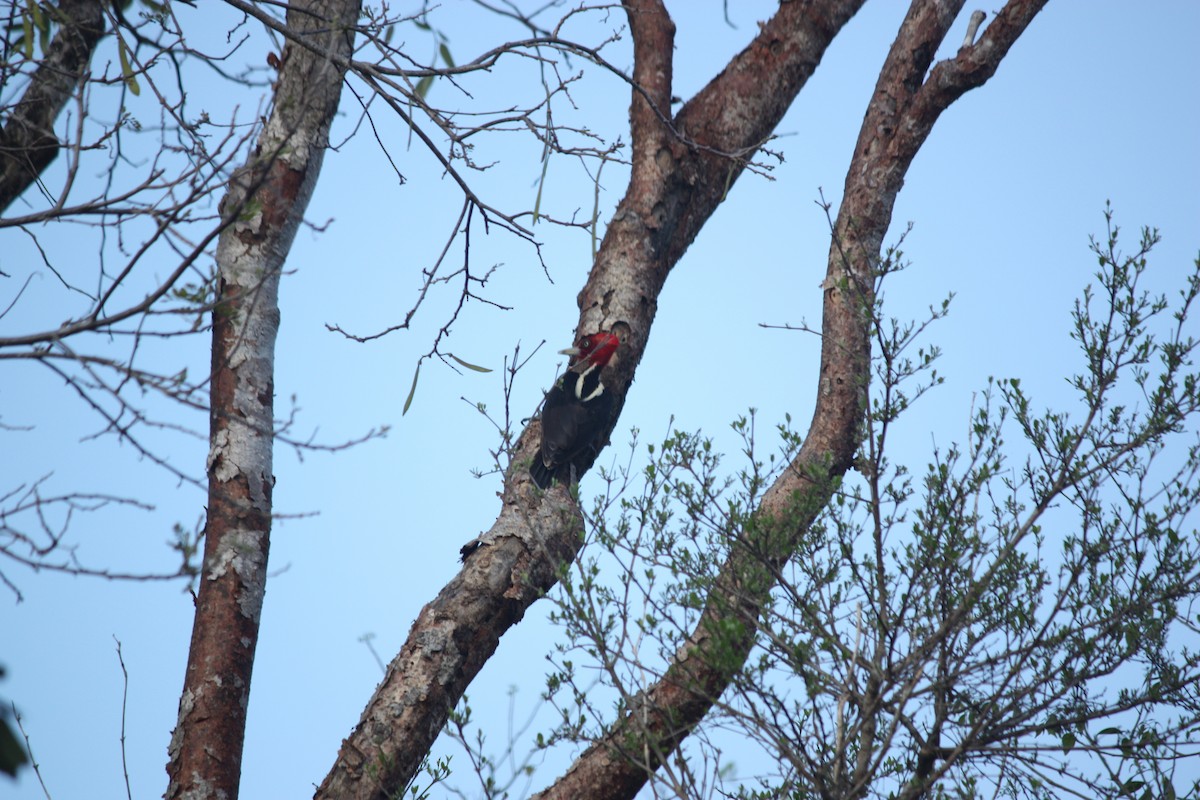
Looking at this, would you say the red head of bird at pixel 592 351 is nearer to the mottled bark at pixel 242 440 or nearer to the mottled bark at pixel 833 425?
the mottled bark at pixel 833 425

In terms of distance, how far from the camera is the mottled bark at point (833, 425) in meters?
2.94

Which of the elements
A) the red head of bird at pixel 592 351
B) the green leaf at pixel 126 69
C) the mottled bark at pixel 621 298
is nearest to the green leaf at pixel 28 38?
the green leaf at pixel 126 69

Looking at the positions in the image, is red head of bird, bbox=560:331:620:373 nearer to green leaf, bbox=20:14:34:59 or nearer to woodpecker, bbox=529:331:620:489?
woodpecker, bbox=529:331:620:489

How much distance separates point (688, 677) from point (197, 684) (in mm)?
1416

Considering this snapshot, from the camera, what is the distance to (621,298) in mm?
4391

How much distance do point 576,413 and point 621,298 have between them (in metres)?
0.54

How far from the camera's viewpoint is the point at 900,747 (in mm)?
2797

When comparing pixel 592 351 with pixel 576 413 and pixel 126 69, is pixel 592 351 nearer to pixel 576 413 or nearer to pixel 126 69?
pixel 576 413

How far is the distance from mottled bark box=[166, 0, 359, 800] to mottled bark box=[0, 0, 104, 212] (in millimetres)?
523

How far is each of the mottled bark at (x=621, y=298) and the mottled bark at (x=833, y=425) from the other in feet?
1.44

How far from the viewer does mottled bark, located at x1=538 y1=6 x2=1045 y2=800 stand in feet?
9.65

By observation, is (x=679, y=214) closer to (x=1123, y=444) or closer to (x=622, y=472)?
(x=622, y=472)

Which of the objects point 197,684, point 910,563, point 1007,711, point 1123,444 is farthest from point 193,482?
point 1123,444

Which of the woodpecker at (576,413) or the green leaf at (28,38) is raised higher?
the woodpecker at (576,413)
